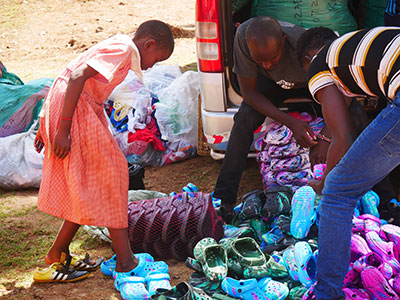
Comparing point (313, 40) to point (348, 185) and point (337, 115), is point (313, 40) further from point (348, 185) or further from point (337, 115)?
point (348, 185)

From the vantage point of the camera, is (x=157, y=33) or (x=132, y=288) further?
(x=157, y=33)

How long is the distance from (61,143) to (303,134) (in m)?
1.60

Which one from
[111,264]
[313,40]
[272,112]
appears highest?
[313,40]

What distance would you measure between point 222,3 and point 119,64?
4.07 ft

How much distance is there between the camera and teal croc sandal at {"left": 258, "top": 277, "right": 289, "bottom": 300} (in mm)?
2631

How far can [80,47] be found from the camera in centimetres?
1035

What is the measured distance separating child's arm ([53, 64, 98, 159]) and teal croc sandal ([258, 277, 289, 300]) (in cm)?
124

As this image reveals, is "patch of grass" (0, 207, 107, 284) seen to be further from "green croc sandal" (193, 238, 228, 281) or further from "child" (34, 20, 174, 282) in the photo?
"green croc sandal" (193, 238, 228, 281)

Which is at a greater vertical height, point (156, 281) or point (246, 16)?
point (246, 16)

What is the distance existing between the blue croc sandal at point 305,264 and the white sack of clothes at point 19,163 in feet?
9.28

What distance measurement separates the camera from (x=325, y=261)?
2.27 metres

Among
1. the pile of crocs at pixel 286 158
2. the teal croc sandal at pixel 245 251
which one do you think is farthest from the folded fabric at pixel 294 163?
the teal croc sandal at pixel 245 251

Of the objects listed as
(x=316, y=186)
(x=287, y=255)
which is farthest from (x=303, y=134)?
(x=287, y=255)

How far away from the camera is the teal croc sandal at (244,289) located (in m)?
2.63
